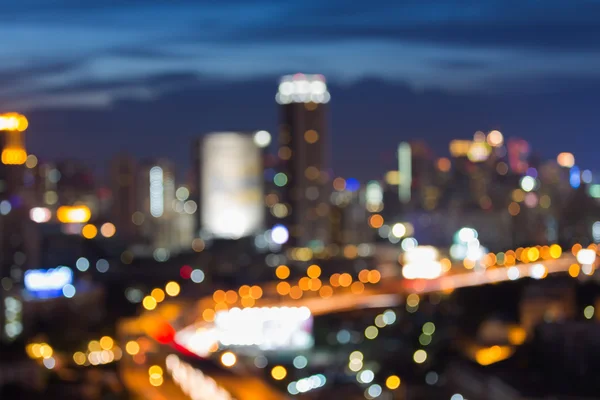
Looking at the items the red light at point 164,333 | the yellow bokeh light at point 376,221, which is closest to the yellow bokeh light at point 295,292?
the red light at point 164,333

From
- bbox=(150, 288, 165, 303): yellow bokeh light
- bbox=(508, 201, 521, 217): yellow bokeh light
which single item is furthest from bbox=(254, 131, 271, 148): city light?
bbox=(150, 288, 165, 303): yellow bokeh light

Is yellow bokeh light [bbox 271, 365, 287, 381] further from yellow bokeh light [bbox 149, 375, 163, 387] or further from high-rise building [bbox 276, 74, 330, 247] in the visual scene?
high-rise building [bbox 276, 74, 330, 247]

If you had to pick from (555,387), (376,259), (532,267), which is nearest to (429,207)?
(376,259)

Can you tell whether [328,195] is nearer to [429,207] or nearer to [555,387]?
[429,207]

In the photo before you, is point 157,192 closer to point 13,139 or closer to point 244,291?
point 13,139

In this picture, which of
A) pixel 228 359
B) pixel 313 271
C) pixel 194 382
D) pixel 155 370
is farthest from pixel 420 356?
pixel 313 271

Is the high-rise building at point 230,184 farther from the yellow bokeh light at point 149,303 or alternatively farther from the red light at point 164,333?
the red light at point 164,333
